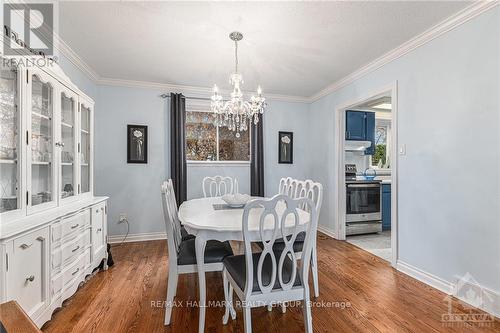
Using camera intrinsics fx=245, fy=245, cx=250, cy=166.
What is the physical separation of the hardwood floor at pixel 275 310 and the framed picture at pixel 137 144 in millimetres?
1574

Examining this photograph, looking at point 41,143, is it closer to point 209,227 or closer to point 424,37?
point 209,227

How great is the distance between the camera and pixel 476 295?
1.99 meters

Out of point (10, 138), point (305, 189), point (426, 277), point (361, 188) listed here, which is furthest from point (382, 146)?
point (10, 138)

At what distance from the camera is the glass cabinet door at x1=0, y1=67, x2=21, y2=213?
5.05 ft

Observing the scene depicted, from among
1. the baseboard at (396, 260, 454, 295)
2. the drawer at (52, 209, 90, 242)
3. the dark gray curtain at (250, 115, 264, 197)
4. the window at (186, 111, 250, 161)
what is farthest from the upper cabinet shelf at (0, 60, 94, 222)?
A: the baseboard at (396, 260, 454, 295)

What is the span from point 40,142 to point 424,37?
350 centimetres

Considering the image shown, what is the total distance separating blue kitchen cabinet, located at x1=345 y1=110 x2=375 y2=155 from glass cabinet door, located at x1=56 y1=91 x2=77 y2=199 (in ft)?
12.7

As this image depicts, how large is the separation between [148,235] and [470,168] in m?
3.95

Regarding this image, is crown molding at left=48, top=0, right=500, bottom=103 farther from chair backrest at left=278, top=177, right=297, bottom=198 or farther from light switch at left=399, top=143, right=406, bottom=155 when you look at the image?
chair backrest at left=278, top=177, right=297, bottom=198

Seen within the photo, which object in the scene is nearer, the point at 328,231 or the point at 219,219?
the point at 219,219

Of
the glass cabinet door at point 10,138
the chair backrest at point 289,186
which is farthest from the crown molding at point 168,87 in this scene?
the glass cabinet door at point 10,138

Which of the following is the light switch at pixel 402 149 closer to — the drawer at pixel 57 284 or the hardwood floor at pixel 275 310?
the hardwood floor at pixel 275 310

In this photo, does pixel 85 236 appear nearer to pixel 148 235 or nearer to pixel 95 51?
pixel 148 235

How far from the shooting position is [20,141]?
5.14 feet
